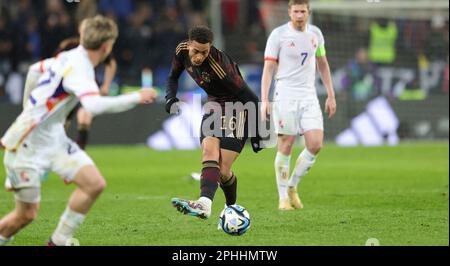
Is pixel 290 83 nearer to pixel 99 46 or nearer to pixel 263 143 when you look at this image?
pixel 263 143

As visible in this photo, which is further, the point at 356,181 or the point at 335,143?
the point at 335,143

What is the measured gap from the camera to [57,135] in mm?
7547

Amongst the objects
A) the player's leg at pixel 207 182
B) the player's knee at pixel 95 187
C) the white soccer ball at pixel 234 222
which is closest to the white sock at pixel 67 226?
the player's knee at pixel 95 187

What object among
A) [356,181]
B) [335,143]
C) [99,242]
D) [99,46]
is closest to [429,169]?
[356,181]

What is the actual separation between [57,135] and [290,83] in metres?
4.82

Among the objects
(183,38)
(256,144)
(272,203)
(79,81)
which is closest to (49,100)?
(79,81)

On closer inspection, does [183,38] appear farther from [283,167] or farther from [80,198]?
[80,198]

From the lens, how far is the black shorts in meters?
9.97

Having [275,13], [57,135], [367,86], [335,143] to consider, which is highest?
[275,13]

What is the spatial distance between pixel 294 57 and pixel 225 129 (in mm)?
2137

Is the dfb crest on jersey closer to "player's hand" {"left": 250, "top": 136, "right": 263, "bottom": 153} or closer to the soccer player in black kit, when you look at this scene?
the soccer player in black kit

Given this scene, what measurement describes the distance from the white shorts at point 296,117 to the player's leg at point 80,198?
466 centimetres

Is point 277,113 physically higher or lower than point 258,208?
higher

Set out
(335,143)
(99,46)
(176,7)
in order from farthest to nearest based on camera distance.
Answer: (176,7)
(335,143)
(99,46)
